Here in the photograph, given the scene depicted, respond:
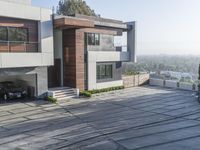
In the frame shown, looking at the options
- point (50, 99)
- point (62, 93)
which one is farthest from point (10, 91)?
point (62, 93)

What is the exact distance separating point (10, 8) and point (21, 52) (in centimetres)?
347

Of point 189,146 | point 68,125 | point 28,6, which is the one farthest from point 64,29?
point 189,146

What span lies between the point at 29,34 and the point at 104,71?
399 inches

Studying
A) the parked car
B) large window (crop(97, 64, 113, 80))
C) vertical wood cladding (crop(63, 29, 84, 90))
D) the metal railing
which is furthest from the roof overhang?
the parked car

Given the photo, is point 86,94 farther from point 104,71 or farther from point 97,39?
point 97,39

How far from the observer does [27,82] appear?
24.9 metres

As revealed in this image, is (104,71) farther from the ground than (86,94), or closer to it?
farther from the ground

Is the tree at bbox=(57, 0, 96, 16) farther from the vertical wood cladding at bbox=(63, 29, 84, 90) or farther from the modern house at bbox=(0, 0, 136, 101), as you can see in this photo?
the vertical wood cladding at bbox=(63, 29, 84, 90)

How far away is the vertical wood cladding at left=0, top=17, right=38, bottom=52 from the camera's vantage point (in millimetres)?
21281

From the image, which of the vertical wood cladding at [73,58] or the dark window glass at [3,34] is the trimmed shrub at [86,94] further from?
the dark window glass at [3,34]

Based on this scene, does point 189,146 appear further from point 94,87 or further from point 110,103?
point 94,87

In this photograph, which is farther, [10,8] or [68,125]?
[10,8]

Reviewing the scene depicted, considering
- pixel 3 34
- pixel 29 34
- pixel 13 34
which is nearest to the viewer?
pixel 3 34

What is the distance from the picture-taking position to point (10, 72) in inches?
844
